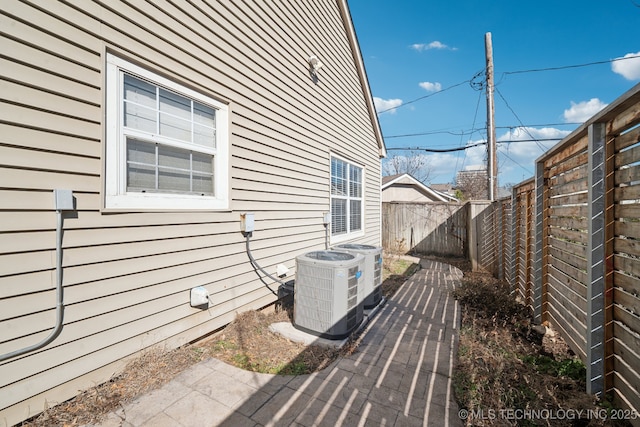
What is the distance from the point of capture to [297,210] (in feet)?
15.2

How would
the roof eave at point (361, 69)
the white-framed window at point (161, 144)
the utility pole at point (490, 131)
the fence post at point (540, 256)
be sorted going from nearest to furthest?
the white-framed window at point (161, 144) → the fence post at point (540, 256) → the roof eave at point (361, 69) → the utility pole at point (490, 131)

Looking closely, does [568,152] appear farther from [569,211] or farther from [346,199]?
[346,199]

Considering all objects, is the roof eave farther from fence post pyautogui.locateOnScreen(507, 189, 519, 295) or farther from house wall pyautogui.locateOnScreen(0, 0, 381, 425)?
fence post pyautogui.locateOnScreen(507, 189, 519, 295)

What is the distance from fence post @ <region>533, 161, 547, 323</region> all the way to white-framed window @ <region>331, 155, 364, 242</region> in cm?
344

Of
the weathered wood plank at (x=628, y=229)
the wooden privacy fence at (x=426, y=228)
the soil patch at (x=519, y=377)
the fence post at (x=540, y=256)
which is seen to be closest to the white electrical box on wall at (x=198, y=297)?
the soil patch at (x=519, y=377)

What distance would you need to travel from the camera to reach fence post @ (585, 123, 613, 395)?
1.97 metres

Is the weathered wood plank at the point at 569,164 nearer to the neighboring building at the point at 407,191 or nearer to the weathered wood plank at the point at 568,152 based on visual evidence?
the weathered wood plank at the point at 568,152

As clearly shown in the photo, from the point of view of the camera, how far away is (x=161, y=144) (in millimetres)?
2592

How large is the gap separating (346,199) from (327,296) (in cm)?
377

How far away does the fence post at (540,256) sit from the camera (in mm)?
3354

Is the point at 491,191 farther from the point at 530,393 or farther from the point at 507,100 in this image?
the point at 530,393

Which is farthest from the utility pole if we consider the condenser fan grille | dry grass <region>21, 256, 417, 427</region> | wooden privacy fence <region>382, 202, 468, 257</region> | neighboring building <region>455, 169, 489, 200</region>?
neighboring building <region>455, 169, 489, 200</region>

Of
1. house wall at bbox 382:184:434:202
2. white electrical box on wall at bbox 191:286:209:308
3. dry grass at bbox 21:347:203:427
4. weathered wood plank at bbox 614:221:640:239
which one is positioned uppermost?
house wall at bbox 382:184:434:202

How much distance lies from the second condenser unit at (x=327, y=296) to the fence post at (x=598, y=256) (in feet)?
6.54
